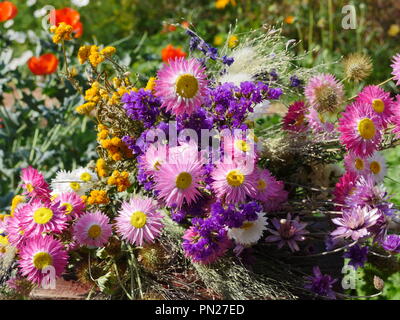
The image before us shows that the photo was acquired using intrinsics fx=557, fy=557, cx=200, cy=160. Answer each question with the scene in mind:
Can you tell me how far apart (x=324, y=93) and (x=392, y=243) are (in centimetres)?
48

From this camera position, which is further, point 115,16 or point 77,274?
point 115,16

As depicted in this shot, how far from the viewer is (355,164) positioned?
5.49 feet

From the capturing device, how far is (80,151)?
102 inches

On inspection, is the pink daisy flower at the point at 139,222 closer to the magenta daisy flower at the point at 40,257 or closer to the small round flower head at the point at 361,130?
the magenta daisy flower at the point at 40,257

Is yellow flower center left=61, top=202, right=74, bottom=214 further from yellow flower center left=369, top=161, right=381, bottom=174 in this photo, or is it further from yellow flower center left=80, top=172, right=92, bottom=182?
yellow flower center left=369, top=161, right=381, bottom=174

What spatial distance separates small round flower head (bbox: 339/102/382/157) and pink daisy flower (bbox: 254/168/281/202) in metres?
0.23

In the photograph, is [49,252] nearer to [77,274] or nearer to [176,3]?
[77,274]

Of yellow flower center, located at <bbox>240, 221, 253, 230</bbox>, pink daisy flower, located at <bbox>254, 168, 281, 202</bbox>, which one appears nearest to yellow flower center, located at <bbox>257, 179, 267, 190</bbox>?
pink daisy flower, located at <bbox>254, 168, 281, 202</bbox>

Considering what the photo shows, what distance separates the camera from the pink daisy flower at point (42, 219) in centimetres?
149

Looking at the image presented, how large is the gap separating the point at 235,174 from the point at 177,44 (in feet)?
9.65

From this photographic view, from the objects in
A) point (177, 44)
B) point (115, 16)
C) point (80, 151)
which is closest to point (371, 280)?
point (80, 151)

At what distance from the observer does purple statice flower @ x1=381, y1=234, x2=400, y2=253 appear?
156 cm

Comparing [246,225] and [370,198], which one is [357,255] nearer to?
[370,198]

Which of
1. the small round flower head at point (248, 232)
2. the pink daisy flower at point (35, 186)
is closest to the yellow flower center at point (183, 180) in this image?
the small round flower head at point (248, 232)
